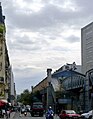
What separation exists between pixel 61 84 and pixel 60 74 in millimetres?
13536

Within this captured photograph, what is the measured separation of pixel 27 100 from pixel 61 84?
36.2 metres

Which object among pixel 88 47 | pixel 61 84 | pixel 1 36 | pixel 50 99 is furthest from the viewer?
pixel 50 99

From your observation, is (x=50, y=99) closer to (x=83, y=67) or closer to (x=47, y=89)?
(x=47, y=89)

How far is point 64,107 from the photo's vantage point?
112812 mm

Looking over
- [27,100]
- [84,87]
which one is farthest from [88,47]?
[27,100]

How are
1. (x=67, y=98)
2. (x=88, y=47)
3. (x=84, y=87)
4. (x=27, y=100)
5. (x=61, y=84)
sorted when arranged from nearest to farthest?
(x=84, y=87), (x=88, y=47), (x=67, y=98), (x=61, y=84), (x=27, y=100)

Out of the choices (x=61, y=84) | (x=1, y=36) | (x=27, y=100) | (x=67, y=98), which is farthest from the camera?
(x=27, y=100)

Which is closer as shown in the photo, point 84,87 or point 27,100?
point 84,87

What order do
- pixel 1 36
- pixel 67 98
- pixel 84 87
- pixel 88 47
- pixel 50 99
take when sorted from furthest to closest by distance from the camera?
pixel 50 99 → pixel 67 98 → pixel 88 47 → pixel 84 87 → pixel 1 36

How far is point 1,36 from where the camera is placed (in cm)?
8056

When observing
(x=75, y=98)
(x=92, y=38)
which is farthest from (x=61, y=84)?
(x=92, y=38)

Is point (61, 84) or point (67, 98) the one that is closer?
point (67, 98)

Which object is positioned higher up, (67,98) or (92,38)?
(92,38)

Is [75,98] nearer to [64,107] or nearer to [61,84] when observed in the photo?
[64,107]
